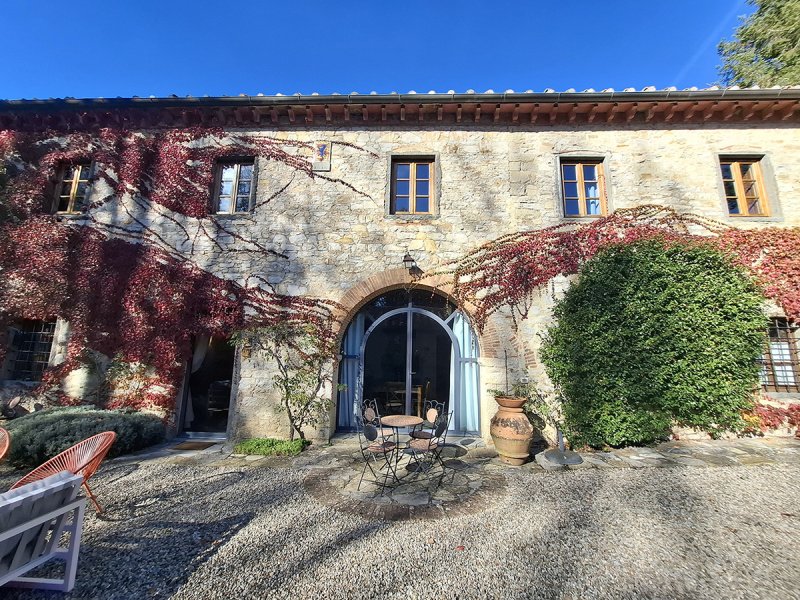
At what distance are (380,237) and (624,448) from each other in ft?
18.1

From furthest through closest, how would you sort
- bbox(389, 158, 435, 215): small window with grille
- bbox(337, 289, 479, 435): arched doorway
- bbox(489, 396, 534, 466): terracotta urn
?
bbox(389, 158, 435, 215): small window with grille < bbox(337, 289, 479, 435): arched doorway < bbox(489, 396, 534, 466): terracotta urn

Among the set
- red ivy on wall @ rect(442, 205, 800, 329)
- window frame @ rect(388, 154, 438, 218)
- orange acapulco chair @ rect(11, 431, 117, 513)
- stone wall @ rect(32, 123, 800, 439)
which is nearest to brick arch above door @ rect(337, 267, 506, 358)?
stone wall @ rect(32, 123, 800, 439)

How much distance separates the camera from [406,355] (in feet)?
21.9

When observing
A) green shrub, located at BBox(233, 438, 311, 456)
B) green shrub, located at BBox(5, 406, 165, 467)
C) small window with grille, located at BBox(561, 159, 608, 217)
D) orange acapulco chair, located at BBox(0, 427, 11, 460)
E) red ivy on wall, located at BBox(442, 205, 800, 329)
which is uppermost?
small window with grille, located at BBox(561, 159, 608, 217)

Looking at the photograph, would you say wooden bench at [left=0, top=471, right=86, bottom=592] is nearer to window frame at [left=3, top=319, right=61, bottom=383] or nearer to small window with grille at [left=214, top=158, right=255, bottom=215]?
small window with grille at [left=214, top=158, right=255, bottom=215]

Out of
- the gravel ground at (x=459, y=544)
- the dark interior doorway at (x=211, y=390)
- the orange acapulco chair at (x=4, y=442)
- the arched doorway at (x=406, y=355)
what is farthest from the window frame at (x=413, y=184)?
the orange acapulco chair at (x=4, y=442)

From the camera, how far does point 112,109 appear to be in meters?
7.08

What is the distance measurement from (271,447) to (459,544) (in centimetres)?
364

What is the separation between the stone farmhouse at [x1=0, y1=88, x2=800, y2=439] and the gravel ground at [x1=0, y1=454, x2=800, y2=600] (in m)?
2.52

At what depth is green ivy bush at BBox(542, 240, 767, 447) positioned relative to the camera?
225 inches

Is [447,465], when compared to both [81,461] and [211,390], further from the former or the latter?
[211,390]

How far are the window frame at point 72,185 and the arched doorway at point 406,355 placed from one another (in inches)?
244

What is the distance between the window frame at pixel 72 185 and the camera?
282 inches

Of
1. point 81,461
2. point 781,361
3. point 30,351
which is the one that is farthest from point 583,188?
point 30,351
